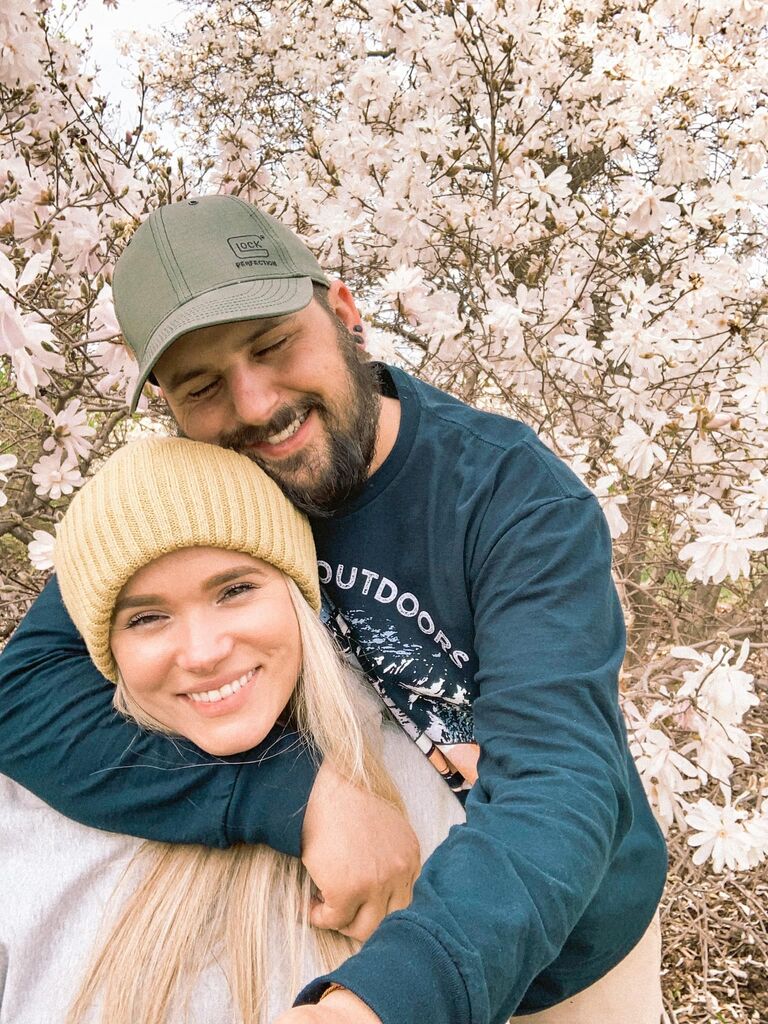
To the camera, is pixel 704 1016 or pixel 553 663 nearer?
pixel 553 663

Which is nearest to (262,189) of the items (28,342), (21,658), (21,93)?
(21,93)

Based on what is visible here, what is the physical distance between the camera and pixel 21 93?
2.36 metres

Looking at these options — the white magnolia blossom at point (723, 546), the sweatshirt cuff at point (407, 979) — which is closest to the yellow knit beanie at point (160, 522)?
the sweatshirt cuff at point (407, 979)

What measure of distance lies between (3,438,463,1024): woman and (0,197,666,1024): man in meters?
0.06

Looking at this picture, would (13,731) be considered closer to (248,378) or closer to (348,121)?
(248,378)

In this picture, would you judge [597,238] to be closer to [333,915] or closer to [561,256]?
[561,256]

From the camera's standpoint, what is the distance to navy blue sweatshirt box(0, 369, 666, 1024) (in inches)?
32.3

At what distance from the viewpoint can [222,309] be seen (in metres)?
1.24

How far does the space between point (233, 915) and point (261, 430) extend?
73 cm

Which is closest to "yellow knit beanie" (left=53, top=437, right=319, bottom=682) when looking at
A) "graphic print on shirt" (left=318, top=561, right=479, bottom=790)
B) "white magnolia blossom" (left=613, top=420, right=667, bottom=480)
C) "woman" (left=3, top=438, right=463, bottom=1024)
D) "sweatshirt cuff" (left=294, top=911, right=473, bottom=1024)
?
"woman" (left=3, top=438, right=463, bottom=1024)

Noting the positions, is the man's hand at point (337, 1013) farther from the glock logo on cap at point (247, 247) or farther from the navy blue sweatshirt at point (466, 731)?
the glock logo on cap at point (247, 247)

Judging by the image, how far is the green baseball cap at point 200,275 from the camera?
49.3 inches

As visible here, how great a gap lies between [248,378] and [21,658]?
1.98 feet

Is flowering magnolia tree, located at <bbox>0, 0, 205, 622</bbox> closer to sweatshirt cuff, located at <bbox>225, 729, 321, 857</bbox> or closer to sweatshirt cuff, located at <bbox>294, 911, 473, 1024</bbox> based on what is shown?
sweatshirt cuff, located at <bbox>225, 729, 321, 857</bbox>
